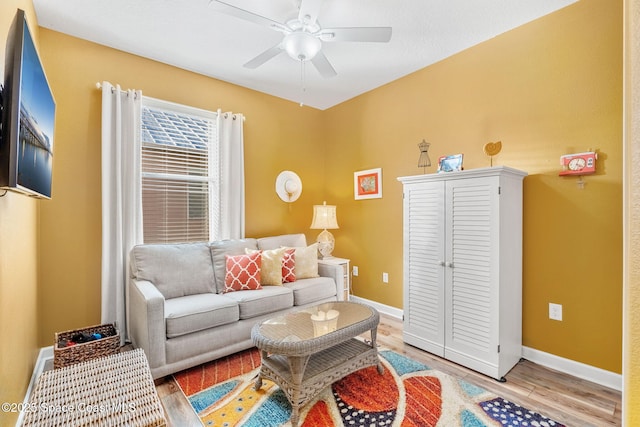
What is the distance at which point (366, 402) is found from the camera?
1.88 meters

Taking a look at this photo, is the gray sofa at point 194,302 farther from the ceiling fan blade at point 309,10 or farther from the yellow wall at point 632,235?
the yellow wall at point 632,235

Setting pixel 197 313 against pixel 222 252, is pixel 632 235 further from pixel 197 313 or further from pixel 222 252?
pixel 222 252

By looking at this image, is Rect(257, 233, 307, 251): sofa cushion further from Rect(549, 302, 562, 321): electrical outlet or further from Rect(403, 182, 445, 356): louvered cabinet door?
Rect(549, 302, 562, 321): electrical outlet

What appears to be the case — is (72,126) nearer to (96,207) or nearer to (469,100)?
(96,207)

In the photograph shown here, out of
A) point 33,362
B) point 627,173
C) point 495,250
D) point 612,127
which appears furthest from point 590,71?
point 33,362

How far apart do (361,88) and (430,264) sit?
2328mm

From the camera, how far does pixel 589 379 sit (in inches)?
83.4

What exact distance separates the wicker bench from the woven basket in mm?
597

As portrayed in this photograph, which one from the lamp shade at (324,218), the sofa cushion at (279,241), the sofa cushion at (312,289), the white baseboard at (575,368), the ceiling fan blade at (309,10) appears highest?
the ceiling fan blade at (309,10)

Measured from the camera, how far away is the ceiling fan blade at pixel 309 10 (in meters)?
1.84

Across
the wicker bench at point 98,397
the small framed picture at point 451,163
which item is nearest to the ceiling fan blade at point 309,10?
the small framed picture at point 451,163

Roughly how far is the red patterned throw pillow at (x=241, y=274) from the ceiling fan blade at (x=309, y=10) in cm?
205

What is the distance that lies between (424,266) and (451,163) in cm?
98

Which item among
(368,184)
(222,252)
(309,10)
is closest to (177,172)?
(222,252)
